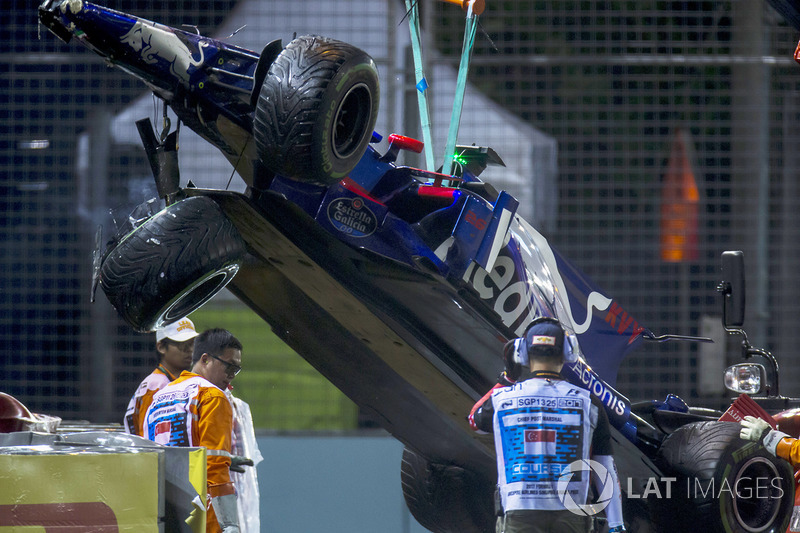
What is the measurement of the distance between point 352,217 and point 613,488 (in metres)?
1.53

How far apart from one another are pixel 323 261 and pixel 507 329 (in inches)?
33.6

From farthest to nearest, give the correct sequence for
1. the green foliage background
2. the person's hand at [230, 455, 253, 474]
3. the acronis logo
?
the green foliage background
the person's hand at [230, 455, 253, 474]
the acronis logo

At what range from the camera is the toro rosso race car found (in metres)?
3.57

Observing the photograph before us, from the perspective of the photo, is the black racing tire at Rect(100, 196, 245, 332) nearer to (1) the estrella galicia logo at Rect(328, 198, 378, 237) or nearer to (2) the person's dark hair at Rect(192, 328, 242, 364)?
(1) the estrella galicia logo at Rect(328, 198, 378, 237)

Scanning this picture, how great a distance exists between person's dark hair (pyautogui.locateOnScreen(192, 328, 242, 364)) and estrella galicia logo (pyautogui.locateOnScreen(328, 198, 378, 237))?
133cm

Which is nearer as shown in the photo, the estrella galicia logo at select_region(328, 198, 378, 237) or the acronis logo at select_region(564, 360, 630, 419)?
the estrella galicia logo at select_region(328, 198, 378, 237)

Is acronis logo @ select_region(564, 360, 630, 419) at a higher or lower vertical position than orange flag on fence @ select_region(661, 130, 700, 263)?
lower

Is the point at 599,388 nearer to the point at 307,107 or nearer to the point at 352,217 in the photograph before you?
the point at 352,217

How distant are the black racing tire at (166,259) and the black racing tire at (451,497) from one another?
2.22 meters

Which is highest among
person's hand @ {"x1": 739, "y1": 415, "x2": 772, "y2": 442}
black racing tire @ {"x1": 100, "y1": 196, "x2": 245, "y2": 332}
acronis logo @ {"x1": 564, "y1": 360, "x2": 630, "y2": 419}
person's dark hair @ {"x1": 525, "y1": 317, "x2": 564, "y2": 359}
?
black racing tire @ {"x1": 100, "y1": 196, "x2": 245, "y2": 332}

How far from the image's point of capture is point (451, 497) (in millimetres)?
5461

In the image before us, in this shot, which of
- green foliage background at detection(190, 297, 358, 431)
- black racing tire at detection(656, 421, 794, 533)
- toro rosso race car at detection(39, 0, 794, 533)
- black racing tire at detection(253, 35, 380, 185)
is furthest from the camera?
green foliage background at detection(190, 297, 358, 431)

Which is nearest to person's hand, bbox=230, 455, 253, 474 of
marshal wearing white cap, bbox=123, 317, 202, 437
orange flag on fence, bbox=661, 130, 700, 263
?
marshal wearing white cap, bbox=123, 317, 202, 437

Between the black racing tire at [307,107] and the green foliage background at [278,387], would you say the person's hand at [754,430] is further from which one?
the green foliage background at [278,387]
